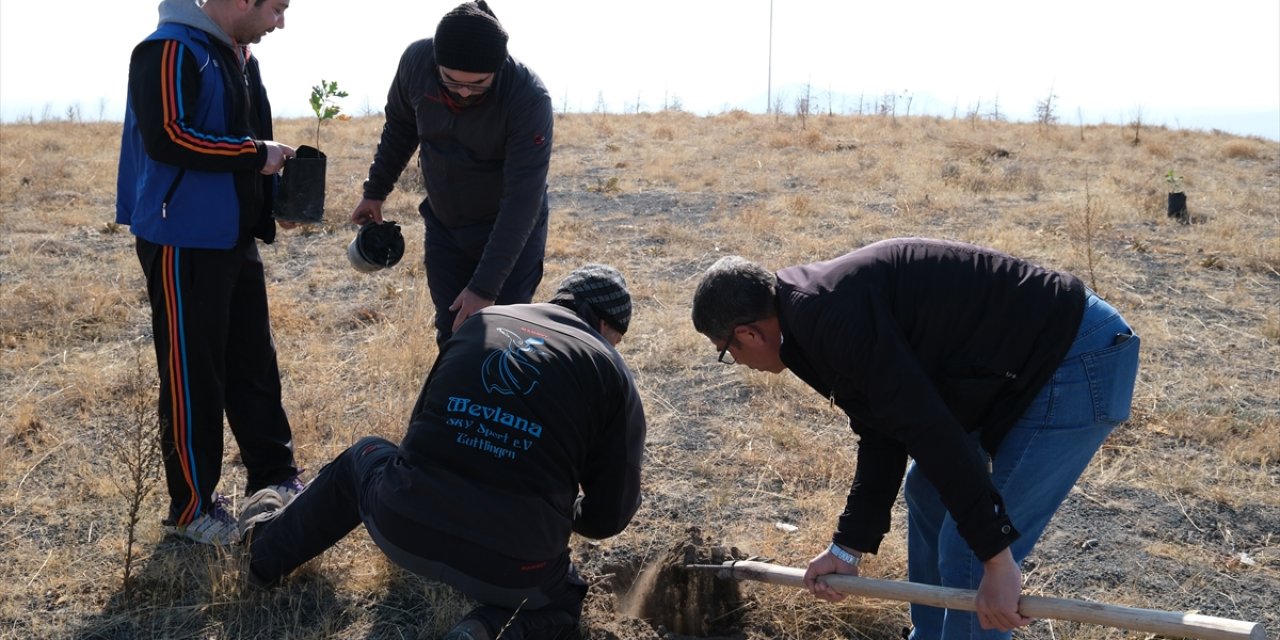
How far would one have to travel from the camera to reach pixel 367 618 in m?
3.33

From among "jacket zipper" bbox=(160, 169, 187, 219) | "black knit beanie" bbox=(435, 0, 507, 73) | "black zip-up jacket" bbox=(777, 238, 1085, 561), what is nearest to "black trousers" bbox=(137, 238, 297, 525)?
"jacket zipper" bbox=(160, 169, 187, 219)

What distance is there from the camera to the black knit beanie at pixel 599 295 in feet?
9.95

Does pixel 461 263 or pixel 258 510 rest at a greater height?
pixel 461 263

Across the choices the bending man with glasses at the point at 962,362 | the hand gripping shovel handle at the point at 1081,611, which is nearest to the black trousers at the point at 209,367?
the bending man with glasses at the point at 962,362

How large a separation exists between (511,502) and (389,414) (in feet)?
7.37

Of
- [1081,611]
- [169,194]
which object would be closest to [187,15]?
[169,194]

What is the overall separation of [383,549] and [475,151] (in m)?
1.62

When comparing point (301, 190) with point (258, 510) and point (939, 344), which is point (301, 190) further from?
point (939, 344)

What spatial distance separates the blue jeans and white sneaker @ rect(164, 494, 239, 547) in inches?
95.1

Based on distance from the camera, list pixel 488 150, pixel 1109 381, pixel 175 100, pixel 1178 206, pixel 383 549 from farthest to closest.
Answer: pixel 1178 206 → pixel 488 150 → pixel 175 100 → pixel 383 549 → pixel 1109 381

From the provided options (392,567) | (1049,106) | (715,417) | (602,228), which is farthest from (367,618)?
(1049,106)

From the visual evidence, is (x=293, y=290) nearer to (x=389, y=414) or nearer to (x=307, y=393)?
(x=307, y=393)

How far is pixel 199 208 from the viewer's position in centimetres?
336

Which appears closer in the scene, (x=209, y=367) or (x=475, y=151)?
(x=209, y=367)
